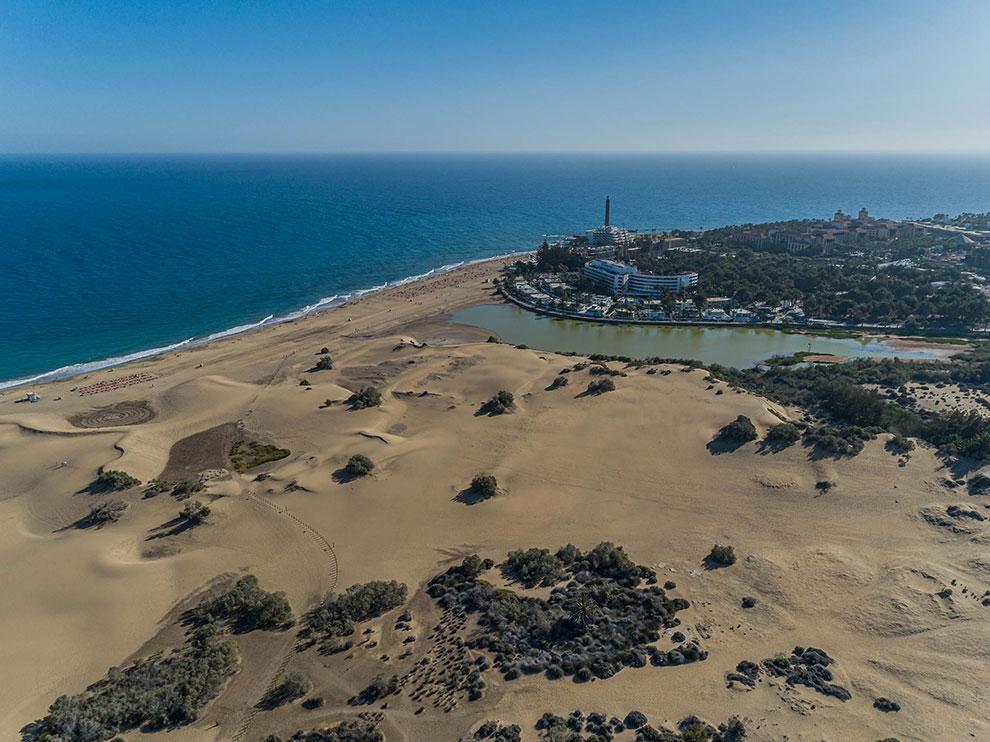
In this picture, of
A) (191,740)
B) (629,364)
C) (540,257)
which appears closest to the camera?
(191,740)

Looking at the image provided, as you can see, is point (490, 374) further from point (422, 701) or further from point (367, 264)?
point (367, 264)

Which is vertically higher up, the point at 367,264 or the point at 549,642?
the point at 367,264

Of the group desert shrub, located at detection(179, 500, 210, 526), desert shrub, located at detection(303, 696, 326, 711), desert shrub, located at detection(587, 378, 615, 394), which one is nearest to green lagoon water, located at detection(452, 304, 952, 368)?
desert shrub, located at detection(587, 378, 615, 394)

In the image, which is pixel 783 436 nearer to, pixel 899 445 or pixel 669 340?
pixel 899 445

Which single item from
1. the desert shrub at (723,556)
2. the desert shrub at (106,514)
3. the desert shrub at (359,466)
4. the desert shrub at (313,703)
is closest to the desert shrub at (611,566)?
→ the desert shrub at (723,556)

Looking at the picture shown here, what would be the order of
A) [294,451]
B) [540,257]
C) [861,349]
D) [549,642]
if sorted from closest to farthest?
1. [549,642]
2. [294,451]
3. [861,349]
4. [540,257]

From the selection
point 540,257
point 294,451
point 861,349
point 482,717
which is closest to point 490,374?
point 294,451

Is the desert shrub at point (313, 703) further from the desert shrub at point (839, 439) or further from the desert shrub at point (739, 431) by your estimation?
the desert shrub at point (839, 439)
